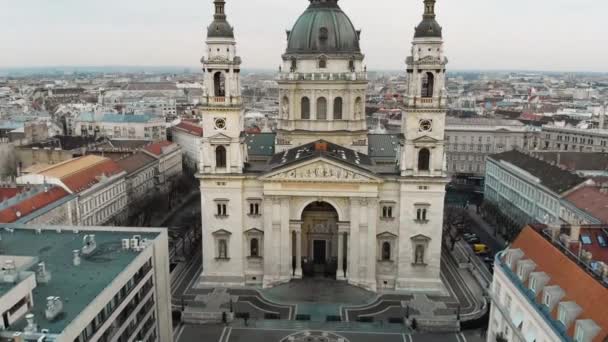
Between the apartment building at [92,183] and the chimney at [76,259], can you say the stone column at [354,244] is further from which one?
the apartment building at [92,183]

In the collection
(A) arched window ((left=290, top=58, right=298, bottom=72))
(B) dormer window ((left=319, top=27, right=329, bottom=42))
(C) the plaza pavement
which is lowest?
(C) the plaza pavement

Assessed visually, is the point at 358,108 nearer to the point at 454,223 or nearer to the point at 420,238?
the point at 420,238

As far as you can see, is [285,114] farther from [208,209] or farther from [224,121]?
[208,209]

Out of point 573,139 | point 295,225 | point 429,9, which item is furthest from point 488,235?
point 573,139

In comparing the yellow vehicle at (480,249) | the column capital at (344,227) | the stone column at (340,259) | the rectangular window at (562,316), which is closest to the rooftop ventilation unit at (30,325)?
the rectangular window at (562,316)

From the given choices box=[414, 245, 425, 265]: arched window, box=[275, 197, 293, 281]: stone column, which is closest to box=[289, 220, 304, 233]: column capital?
box=[275, 197, 293, 281]: stone column

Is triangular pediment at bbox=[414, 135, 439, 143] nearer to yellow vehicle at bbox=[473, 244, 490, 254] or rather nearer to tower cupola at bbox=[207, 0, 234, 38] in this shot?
yellow vehicle at bbox=[473, 244, 490, 254]

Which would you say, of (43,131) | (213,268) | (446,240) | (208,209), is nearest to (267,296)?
(213,268)
